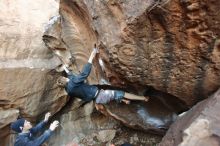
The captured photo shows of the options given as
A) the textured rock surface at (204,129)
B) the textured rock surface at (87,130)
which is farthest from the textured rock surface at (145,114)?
the textured rock surface at (204,129)

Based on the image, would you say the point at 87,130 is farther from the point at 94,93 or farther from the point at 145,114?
the point at 94,93

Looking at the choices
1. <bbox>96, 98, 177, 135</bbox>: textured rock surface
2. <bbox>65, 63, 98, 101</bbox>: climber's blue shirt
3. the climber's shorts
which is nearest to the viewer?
<bbox>65, 63, 98, 101</bbox>: climber's blue shirt

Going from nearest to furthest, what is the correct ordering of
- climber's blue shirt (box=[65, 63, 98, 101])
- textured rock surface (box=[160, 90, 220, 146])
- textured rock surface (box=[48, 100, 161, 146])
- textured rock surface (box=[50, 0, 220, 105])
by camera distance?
textured rock surface (box=[160, 90, 220, 146]) < textured rock surface (box=[50, 0, 220, 105]) < climber's blue shirt (box=[65, 63, 98, 101]) < textured rock surface (box=[48, 100, 161, 146])

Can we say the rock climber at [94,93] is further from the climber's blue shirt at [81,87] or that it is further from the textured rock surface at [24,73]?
the textured rock surface at [24,73]

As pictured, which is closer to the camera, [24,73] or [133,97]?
[133,97]

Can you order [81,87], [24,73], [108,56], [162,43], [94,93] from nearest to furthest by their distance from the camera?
[162,43], [108,56], [81,87], [94,93], [24,73]

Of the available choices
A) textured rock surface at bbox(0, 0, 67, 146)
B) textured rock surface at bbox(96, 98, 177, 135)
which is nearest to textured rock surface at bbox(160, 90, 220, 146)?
textured rock surface at bbox(96, 98, 177, 135)

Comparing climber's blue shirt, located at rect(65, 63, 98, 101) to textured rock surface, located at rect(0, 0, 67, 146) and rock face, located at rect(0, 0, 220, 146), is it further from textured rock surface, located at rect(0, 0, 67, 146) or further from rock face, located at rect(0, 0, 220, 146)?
textured rock surface, located at rect(0, 0, 67, 146)

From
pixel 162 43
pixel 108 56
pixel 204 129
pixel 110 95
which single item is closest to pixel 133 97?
pixel 110 95

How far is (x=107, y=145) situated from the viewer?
7895 mm

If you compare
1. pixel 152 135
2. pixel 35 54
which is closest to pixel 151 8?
pixel 152 135

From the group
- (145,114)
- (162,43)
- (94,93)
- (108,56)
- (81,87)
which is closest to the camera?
(162,43)

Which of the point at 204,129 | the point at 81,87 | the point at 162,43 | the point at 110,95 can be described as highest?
the point at 162,43

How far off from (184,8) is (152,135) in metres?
3.73
